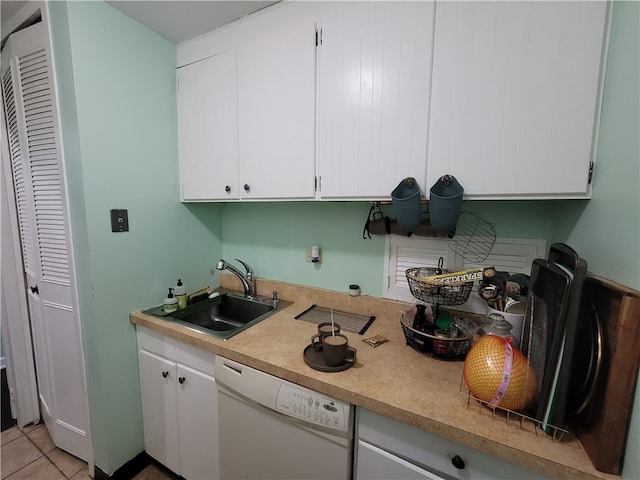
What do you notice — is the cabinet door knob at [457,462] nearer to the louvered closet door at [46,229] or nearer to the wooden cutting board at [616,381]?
the wooden cutting board at [616,381]

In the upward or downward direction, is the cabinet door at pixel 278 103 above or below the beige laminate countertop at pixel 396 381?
above

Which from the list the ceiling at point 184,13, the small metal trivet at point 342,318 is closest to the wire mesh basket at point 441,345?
the small metal trivet at point 342,318

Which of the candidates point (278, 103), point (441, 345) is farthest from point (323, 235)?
point (441, 345)

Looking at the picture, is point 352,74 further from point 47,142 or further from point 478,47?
point 47,142

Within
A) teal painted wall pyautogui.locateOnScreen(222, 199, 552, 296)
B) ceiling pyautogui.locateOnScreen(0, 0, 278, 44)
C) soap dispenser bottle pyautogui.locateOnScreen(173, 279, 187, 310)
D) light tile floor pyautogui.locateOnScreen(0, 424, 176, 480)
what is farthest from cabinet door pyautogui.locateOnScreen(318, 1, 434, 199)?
light tile floor pyautogui.locateOnScreen(0, 424, 176, 480)

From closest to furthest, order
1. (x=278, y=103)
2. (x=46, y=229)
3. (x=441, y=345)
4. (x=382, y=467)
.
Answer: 1. (x=382, y=467)
2. (x=441, y=345)
3. (x=278, y=103)
4. (x=46, y=229)

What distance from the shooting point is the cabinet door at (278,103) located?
1.13 m

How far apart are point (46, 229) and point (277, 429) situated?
4.86 ft

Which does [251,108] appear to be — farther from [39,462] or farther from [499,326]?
[39,462]

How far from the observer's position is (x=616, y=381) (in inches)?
22.3

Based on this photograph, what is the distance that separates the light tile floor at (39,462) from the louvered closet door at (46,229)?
0.21 ft

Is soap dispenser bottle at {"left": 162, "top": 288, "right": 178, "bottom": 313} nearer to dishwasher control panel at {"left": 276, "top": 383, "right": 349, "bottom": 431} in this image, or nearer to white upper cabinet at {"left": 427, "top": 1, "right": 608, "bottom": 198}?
dishwasher control panel at {"left": 276, "top": 383, "right": 349, "bottom": 431}

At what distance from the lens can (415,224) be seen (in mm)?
999

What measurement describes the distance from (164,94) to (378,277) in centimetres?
154
